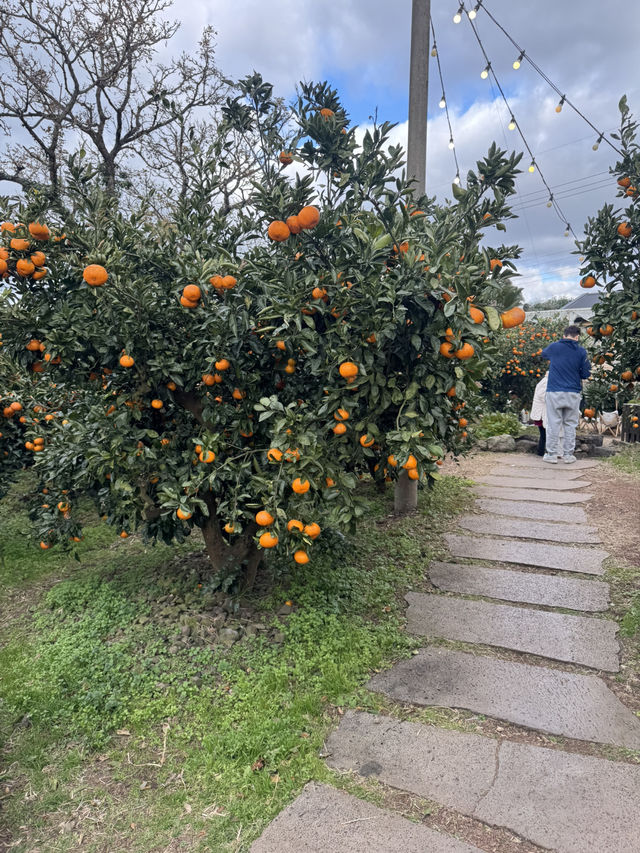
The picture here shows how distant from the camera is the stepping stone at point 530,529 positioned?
4.27 m

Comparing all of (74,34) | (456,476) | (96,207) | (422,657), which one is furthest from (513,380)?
(74,34)

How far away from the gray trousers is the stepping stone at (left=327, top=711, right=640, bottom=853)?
4850 millimetres

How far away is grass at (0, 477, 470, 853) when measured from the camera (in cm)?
202

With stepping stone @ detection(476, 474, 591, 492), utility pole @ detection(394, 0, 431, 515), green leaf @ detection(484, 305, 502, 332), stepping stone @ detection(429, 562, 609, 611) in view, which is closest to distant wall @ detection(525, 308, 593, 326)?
stepping stone @ detection(476, 474, 591, 492)

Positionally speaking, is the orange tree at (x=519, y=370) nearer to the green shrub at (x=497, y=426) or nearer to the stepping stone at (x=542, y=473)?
the green shrub at (x=497, y=426)

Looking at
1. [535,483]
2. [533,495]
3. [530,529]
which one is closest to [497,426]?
[535,483]

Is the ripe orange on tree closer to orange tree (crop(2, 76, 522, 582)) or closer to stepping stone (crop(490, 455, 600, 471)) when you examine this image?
orange tree (crop(2, 76, 522, 582))

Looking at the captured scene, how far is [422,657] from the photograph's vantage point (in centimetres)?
286

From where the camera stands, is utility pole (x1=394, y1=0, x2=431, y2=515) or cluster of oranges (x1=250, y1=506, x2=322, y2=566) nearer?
cluster of oranges (x1=250, y1=506, x2=322, y2=566)

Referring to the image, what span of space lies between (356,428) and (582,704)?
1.63m

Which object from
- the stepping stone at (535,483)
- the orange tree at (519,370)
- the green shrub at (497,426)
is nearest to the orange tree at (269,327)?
the stepping stone at (535,483)

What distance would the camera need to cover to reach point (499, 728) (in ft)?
7.66

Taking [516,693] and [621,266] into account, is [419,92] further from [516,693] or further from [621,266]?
[516,693]

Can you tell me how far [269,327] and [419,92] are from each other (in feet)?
11.4
